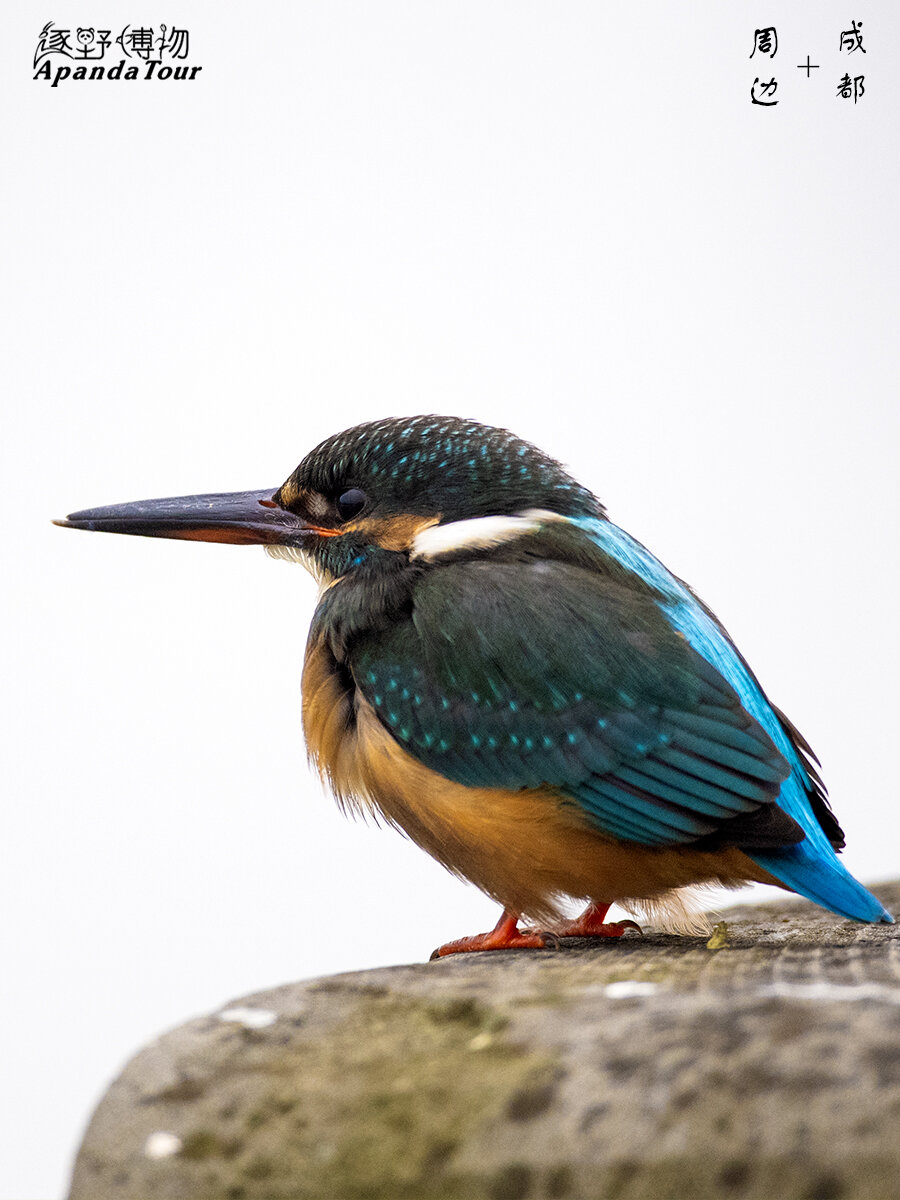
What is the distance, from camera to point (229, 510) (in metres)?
2.48

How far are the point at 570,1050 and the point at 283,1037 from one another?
346 millimetres

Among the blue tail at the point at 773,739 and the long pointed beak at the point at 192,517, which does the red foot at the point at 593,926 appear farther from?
the long pointed beak at the point at 192,517

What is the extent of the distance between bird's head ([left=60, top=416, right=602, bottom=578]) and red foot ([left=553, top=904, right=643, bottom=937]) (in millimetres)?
678

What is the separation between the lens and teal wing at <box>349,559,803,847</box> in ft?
6.01

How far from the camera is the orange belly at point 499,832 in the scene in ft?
6.30

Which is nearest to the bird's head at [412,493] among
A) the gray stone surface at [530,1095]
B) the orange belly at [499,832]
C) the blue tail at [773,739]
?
the blue tail at [773,739]

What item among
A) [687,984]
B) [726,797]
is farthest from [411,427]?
[687,984]

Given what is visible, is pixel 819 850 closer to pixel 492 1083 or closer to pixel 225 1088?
pixel 492 1083

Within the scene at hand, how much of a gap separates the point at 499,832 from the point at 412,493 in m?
0.63

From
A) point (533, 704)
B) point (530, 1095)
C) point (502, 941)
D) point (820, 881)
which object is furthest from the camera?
point (502, 941)

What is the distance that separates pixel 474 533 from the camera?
2.12 metres

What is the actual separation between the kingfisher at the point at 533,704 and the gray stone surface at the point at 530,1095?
362mm

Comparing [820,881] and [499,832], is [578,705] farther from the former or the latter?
[820,881]

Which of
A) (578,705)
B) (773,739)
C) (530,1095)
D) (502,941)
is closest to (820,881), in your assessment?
(773,739)
